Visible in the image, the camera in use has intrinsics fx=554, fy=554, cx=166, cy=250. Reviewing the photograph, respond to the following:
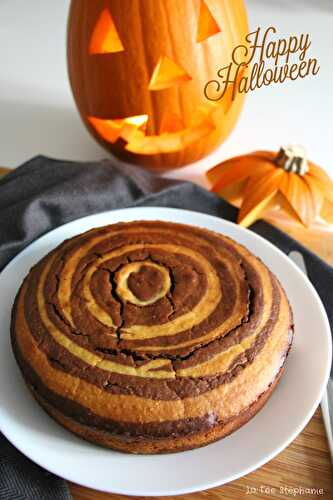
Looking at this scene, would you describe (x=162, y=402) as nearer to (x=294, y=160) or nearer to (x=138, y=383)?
(x=138, y=383)

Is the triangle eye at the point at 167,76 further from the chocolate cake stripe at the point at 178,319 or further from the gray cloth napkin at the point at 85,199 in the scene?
the chocolate cake stripe at the point at 178,319

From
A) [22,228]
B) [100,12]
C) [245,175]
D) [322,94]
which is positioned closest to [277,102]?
[322,94]

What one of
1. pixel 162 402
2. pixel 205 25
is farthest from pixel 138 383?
pixel 205 25

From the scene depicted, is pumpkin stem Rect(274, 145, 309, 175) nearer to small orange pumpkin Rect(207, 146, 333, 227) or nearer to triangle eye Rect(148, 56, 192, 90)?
small orange pumpkin Rect(207, 146, 333, 227)

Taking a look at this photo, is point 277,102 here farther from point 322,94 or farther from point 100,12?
point 100,12

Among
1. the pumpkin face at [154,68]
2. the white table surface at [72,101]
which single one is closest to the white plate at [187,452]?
the pumpkin face at [154,68]

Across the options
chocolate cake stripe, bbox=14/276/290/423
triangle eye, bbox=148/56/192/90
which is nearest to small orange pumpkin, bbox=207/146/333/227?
triangle eye, bbox=148/56/192/90
